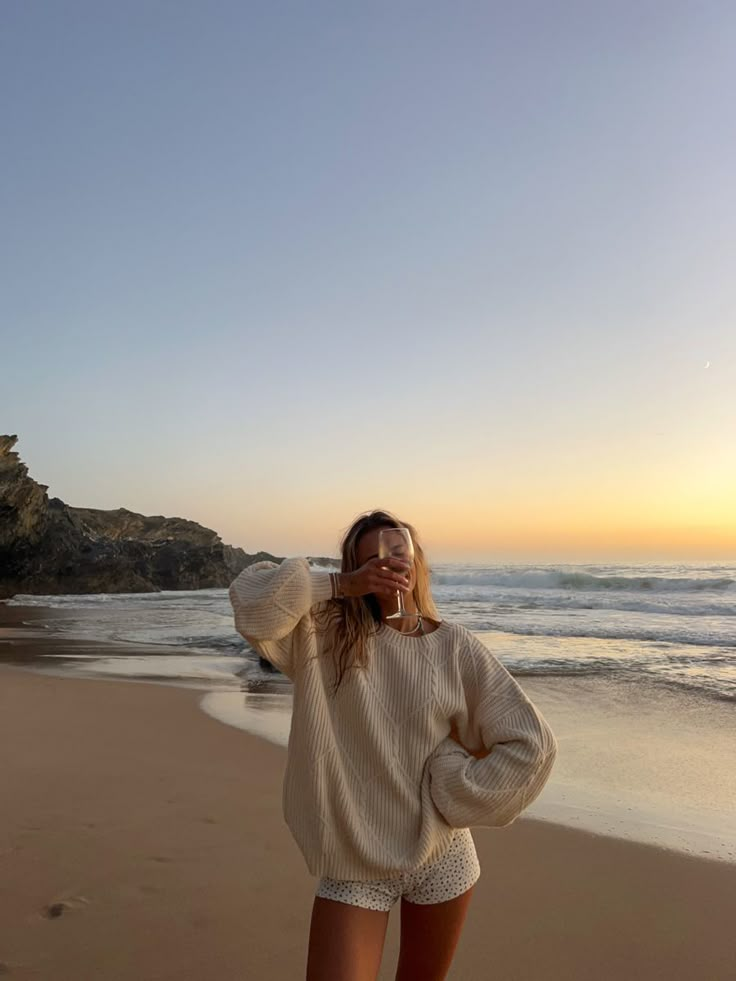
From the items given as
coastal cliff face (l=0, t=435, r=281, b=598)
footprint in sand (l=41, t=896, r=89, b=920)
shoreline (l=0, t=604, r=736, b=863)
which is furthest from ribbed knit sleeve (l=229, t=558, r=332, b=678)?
coastal cliff face (l=0, t=435, r=281, b=598)

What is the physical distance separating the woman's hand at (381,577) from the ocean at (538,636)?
26.0 feet

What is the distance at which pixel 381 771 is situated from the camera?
7.13 feet

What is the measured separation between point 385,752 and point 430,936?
0.50 metres

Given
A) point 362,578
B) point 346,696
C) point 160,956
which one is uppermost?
point 362,578

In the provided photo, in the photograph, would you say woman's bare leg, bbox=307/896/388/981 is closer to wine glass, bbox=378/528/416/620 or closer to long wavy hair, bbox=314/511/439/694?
long wavy hair, bbox=314/511/439/694

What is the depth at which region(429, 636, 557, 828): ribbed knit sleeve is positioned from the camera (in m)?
2.09

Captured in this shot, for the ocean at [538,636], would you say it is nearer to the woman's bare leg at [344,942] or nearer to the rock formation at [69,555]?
the woman's bare leg at [344,942]

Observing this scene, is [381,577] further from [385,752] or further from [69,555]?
[69,555]

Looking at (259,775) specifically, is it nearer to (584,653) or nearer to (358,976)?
(358,976)

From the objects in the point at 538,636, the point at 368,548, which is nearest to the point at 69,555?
the point at 538,636

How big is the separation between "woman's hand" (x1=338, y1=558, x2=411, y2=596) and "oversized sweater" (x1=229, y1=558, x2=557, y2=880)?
0.10 metres

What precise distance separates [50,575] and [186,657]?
30428 mm

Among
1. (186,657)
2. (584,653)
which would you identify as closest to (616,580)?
(584,653)

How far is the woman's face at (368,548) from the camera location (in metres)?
2.38
